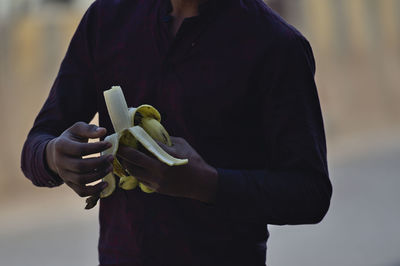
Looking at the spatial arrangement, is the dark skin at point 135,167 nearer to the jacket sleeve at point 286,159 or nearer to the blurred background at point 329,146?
the jacket sleeve at point 286,159

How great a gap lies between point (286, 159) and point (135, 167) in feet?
1.09

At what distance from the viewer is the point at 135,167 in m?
1.33

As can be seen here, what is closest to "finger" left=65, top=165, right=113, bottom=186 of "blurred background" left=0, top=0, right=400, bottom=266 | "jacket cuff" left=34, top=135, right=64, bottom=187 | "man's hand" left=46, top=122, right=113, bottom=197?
"man's hand" left=46, top=122, right=113, bottom=197

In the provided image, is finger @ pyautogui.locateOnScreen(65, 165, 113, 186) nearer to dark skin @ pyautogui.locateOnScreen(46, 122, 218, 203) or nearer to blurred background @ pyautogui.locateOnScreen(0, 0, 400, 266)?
dark skin @ pyautogui.locateOnScreen(46, 122, 218, 203)

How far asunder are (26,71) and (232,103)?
16.6 ft

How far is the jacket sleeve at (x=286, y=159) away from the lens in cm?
147

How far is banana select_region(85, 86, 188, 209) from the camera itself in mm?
1322

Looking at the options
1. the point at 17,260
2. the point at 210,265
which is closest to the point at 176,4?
the point at 210,265

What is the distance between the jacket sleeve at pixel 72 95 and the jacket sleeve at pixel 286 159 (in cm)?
39

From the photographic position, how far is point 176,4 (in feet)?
5.34

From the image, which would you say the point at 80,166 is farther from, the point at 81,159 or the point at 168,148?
the point at 168,148

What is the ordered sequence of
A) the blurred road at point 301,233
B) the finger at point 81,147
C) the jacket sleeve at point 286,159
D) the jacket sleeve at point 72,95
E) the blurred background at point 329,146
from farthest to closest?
1. the blurred background at point 329,146
2. the blurred road at point 301,233
3. the jacket sleeve at point 72,95
4. the jacket sleeve at point 286,159
5. the finger at point 81,147

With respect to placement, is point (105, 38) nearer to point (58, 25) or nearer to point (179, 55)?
point (179, 55)

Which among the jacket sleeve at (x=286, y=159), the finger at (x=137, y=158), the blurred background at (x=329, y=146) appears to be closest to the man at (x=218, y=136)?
the jacket sleeve at (x=286, y=159)
